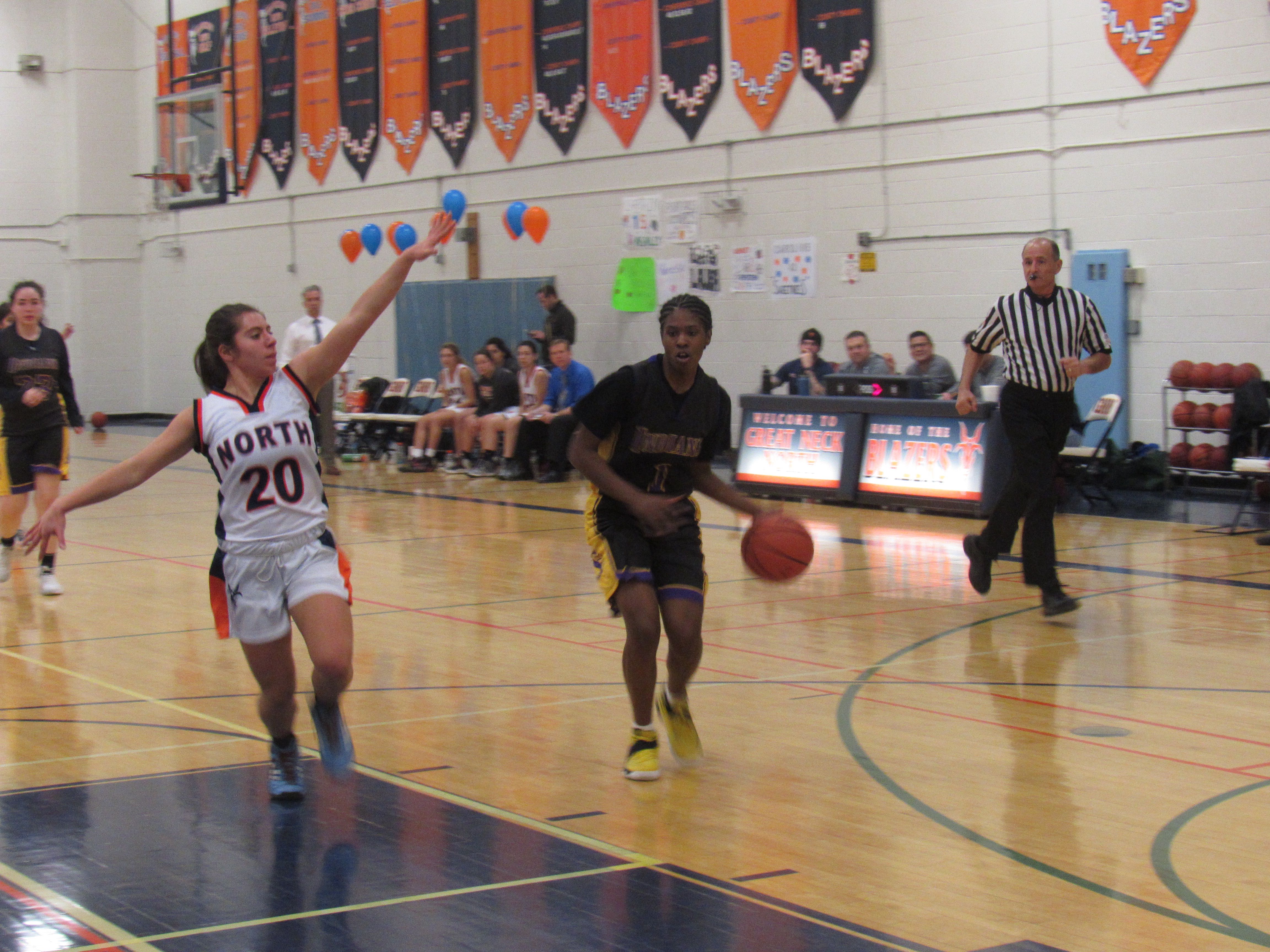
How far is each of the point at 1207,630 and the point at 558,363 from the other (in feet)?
28.7

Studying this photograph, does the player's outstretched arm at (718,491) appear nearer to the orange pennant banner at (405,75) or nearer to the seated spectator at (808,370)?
the seated spectator at (808,370)

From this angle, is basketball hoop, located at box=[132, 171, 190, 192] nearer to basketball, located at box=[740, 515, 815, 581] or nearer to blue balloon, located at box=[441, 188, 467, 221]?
blue balloon, located at box=[441, 188, 467, 221]

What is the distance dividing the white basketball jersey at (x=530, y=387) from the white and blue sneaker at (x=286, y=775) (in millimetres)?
10683

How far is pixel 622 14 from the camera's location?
17.4 m

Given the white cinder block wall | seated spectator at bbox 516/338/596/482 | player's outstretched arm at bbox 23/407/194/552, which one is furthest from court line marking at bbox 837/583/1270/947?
seated spectator at bbox 516/338/596/482

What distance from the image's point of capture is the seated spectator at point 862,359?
13.3 metres

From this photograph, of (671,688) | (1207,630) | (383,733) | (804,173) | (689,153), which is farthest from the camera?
(689,153)

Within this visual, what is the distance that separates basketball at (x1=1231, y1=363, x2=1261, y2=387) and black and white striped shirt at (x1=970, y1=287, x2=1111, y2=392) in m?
5.25

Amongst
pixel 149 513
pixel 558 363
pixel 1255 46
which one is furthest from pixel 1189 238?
pixel 149 513

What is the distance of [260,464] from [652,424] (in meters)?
1.22

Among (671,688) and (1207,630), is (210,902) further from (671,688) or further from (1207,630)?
(1207,630)

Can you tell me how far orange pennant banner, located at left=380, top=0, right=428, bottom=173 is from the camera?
20.1 metres

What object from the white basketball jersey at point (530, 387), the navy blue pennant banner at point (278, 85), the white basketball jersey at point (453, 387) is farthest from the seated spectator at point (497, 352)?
the navy blue pennant banner at point (278, 85)

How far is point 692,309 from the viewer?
15.3 feet
